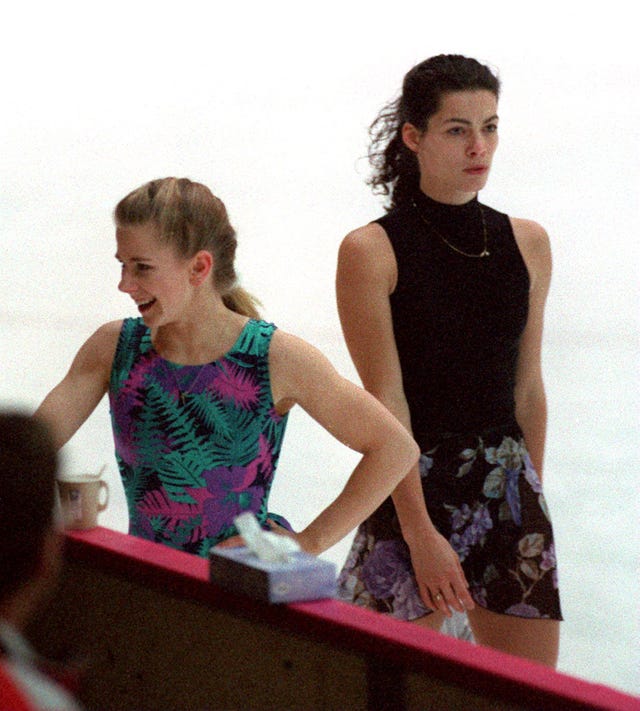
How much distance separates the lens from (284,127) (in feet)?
36.2

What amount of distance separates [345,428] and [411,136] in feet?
2.17

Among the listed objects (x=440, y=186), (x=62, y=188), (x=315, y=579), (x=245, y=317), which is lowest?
(x=315, y=579)

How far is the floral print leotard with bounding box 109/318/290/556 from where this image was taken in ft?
7.39

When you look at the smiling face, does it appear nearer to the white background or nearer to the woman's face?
the woman's face

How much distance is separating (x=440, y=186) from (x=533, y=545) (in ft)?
2.26

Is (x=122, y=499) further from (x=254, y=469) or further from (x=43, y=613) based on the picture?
(x=43, y=613)

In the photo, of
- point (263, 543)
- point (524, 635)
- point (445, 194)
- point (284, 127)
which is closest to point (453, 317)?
point (445, 194)

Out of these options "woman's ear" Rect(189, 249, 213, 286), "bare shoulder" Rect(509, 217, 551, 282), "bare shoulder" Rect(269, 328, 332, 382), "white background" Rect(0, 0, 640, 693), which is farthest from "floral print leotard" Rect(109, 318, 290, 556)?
"white background" Rect(0, 0, 640, 693)

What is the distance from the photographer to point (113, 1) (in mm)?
11133

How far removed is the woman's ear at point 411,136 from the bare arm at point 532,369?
262 mm

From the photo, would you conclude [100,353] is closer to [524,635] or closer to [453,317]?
[453,317]

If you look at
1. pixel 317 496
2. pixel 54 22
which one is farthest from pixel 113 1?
pixel 317 496

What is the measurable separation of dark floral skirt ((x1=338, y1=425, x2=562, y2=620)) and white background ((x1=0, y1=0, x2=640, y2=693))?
7.37 metres

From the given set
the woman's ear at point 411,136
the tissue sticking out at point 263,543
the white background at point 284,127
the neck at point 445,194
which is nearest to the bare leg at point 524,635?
the neck at point 445,194
